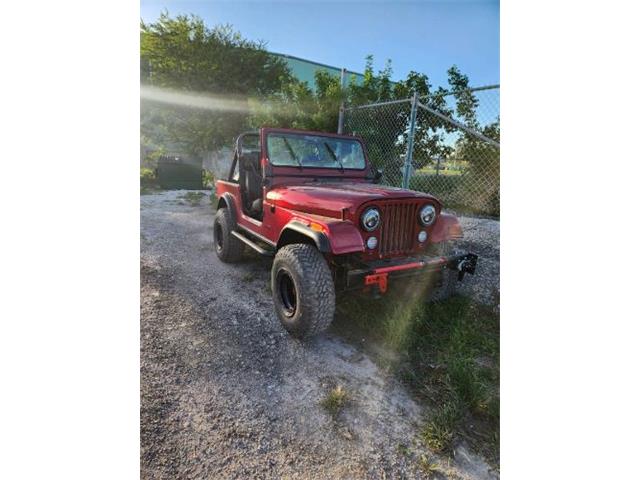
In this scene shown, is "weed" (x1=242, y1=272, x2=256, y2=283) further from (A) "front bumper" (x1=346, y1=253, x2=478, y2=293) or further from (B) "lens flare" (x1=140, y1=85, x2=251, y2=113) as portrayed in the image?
(B) "lens flare" (x1=140, y1=85, x2=251, y2=113)

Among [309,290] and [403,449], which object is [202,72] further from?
[403,449]

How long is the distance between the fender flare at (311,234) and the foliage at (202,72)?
7027 millimetres

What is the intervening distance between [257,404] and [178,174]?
8889mm

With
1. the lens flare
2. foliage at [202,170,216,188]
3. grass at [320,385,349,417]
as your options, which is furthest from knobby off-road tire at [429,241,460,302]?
foliage at [202,170,216,188]

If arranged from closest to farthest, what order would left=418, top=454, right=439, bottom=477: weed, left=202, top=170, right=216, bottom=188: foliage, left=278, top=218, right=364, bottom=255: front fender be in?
left=418, top=454, right=439, bottom=477: weed
left=278, top=218, right=364, bottom=255: front fender
left=202, top=170, right=216, bottom=188: foliage

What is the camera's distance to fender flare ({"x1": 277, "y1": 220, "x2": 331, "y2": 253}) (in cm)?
178

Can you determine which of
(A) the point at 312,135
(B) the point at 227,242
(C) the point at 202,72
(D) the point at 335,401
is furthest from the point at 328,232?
(C) the point at 202,72

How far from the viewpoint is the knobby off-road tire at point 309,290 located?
71.6 inches

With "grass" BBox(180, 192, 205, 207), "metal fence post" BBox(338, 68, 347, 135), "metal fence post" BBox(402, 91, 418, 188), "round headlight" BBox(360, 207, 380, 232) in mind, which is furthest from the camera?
"grass" BBox(180, 192, 205, 207)

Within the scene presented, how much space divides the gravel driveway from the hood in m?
0.80

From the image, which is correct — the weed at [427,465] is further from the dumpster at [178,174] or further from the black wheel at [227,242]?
the dumpster at [178,174]

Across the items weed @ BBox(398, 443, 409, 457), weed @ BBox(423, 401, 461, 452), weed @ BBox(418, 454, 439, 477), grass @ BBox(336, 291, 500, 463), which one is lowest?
weed @ BBox(418, 454, 439, 477)

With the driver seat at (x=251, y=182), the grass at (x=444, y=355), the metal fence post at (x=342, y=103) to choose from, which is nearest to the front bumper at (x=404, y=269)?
the grass at (x=444, y=355)

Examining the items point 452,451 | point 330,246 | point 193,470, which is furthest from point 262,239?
point 452,451
